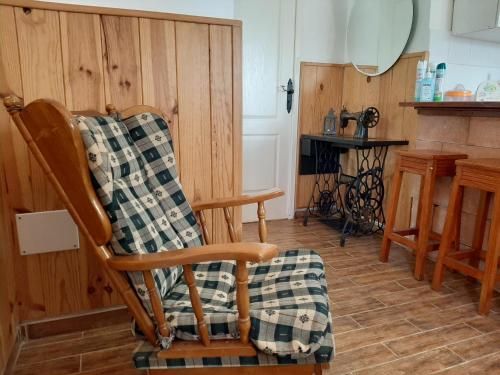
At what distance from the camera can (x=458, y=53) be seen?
2621 mm

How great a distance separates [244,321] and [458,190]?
1.53 meters

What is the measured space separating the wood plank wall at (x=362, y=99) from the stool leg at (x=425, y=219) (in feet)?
1.83

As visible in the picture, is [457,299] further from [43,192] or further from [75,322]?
[43,192]

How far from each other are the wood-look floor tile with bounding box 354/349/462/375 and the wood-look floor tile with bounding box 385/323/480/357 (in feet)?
0.12

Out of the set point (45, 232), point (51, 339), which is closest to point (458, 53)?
point (45, 232)

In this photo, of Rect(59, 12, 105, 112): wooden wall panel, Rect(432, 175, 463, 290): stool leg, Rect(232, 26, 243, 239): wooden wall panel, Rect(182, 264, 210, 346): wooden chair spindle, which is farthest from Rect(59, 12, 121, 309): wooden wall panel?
Rect(432, 175, 463, 290): stool leg

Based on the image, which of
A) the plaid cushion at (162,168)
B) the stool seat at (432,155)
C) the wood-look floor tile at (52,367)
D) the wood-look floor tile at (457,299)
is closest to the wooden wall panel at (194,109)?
the plaid cushion at (162,168)

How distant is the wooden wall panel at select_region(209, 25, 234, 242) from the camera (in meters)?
1.70

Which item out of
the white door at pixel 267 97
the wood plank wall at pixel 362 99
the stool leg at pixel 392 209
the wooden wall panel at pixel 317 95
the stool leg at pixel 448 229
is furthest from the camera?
the wooden wall panel at pixel 317 95

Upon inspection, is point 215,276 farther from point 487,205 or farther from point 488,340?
point 487,205

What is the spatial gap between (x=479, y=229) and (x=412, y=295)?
0.56 m

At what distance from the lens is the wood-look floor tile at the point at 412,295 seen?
1996 millimetres

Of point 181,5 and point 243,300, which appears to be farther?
point 181,5

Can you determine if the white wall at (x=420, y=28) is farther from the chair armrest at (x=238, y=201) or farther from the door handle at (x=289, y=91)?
the chair armrest at (x=238, y=201)
